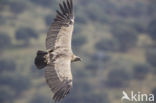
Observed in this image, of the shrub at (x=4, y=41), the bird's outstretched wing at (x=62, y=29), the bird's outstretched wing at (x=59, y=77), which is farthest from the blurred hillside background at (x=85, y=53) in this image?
the bird's outstretched wing at (x=59, y=77)

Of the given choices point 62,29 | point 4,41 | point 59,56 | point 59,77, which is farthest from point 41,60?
point 4,41

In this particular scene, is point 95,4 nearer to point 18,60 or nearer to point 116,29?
point 116,29

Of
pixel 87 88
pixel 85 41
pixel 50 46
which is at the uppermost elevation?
pixel 50 46

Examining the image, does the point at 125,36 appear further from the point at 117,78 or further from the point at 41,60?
the point at 41,60

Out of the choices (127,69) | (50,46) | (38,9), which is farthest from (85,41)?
(50,46)

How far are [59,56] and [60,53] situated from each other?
0.12 m

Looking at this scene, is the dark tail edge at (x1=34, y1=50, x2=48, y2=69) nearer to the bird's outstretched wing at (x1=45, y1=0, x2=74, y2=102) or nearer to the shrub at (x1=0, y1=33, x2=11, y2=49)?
the bird's outstretched wing at (x1=45, y1=0, x2=74, y2=102)

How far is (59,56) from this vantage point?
15.3 meters

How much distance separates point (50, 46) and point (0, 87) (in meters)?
43.2

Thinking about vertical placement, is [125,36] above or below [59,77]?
below

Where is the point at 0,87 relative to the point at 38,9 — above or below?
below

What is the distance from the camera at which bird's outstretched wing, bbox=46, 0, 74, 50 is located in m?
15.6

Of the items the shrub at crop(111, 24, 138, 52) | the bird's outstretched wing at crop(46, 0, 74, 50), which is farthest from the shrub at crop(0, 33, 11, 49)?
the bird's outstretched wing at crop(46, 0, 74, 50)

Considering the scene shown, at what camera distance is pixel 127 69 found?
6281 cm
